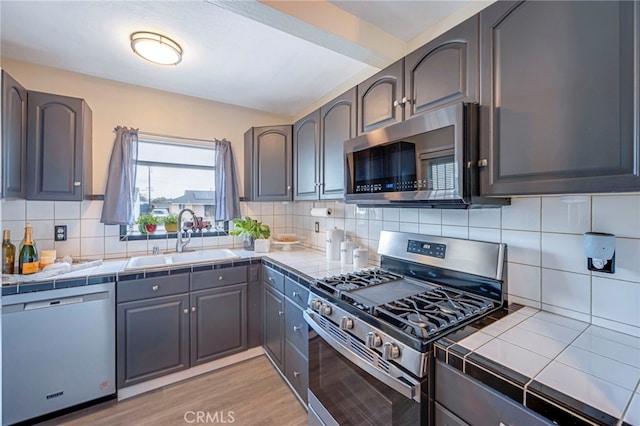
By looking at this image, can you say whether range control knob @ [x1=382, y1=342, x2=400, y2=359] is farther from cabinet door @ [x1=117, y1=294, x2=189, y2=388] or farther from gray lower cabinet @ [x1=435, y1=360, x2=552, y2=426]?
cabinet door @ [x1=117, y1=294, x2=189, y2=388]

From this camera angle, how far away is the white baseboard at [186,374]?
6.15ft

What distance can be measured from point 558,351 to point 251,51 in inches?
88.9

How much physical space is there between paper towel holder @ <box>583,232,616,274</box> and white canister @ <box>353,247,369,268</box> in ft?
3.87

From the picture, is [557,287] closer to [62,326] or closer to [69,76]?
[62,326]

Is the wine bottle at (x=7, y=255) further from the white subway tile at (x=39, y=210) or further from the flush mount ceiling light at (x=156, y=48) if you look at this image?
the flush mount ceiling light at (x=156, y=48)

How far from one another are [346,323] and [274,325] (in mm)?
1078

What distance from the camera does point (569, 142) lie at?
A: 855 millimetres

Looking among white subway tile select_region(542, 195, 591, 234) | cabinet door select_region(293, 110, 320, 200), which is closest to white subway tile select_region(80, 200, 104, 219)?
cabinet door select_region(293, 110, 320, 200)

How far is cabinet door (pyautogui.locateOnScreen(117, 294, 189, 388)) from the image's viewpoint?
6.06 ft

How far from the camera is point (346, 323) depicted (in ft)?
4.06

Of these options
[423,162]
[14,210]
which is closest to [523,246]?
[423,162]

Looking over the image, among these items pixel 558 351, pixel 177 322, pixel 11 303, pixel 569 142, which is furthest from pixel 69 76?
pixel 558 351

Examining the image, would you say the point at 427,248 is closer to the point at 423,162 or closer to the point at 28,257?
the point at 423,162

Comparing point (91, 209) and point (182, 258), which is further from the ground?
point (91, 209)
